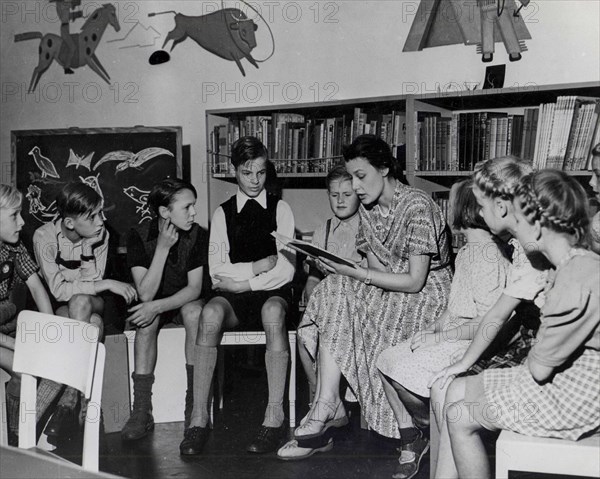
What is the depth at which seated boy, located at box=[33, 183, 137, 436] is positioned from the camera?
3.27m

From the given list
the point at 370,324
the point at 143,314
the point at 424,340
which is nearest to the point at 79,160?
the point at 143,314

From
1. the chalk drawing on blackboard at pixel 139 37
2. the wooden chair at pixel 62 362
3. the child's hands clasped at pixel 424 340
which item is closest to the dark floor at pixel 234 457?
the child's hands clasped at pixel 424 340

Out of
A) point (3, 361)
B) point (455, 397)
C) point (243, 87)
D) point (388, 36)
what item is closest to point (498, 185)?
point (455, 397)

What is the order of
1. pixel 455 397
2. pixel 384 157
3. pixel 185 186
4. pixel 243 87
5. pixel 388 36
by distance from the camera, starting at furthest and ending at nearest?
1. pixel 243 87
2. pixel 388 36
3. pixel 185 186
4. pixel 384 157
5. pixel 455 397

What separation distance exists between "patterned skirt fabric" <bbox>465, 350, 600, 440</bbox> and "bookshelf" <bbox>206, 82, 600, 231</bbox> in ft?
5.14

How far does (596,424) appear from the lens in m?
1.86

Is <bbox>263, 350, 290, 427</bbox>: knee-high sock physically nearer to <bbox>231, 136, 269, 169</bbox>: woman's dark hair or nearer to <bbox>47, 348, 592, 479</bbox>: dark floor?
<bbox>47, 348, 592, 479</bbox>: dark floor

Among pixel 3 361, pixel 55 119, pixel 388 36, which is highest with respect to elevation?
pixel 388 36

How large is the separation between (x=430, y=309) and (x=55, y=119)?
3196 mm

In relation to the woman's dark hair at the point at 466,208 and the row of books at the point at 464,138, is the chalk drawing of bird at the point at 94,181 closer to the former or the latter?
the row of books at the point at 464,138

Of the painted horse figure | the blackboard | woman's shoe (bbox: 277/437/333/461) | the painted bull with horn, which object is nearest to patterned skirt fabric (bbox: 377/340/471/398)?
woman's shoe (bbox: 277/437/333/461)

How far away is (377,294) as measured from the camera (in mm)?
2971

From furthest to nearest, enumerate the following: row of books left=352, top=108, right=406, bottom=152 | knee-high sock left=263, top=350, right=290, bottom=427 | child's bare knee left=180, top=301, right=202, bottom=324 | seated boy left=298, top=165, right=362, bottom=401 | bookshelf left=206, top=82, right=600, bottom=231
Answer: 1. row of books left=352, top=108, right=406, bottom=152
2. seated boy left=298, top=165, right=362, bottom=401
3. bookshelf left=206, top=82, right=600, bottom=231
4. child's bare knee left=180, top=301, right=202, bottom=324
5. knee-high sock left=263, top=350, right=290, bottom=427

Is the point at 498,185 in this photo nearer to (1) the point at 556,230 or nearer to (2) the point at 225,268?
(1) the point at 556,230
